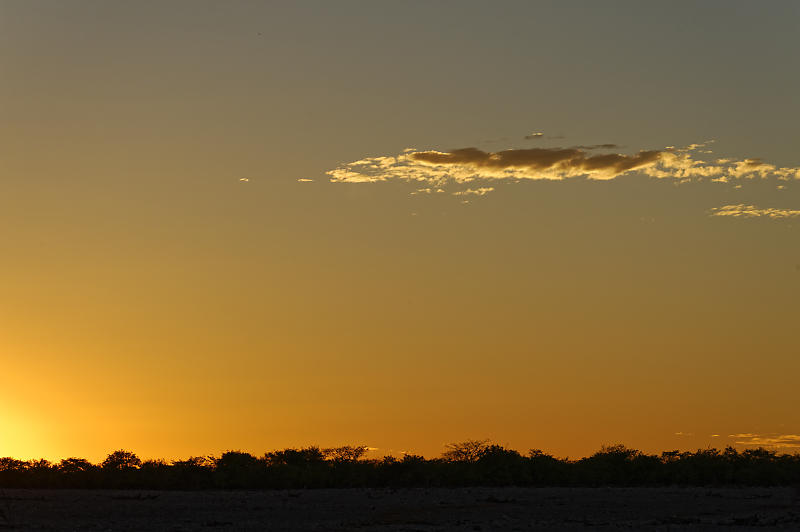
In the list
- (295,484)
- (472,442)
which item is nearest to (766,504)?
(472,442)

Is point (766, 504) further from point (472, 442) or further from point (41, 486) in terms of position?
point (41, 486)

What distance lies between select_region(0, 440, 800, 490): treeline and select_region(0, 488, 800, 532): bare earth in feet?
10.9

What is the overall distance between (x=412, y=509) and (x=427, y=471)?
36.6 ft

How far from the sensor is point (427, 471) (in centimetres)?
4412

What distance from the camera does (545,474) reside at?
4369cm

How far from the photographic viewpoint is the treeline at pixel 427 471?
43250mm

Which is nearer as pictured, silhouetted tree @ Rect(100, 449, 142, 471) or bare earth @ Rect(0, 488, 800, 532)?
bare earth @ Rect(0, 488, 800, 532)

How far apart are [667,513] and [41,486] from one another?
26.6m

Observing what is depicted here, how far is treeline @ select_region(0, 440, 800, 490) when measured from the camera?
43250 mm

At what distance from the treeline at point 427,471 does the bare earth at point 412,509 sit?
3335 millimetres

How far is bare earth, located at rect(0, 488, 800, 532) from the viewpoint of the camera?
94.4 ft

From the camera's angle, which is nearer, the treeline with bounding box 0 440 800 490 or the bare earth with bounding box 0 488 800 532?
the bare earth with bounding box 0 488 800 532

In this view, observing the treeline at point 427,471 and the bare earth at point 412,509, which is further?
the treeline at point 427,471

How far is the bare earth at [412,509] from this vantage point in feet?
94.4
